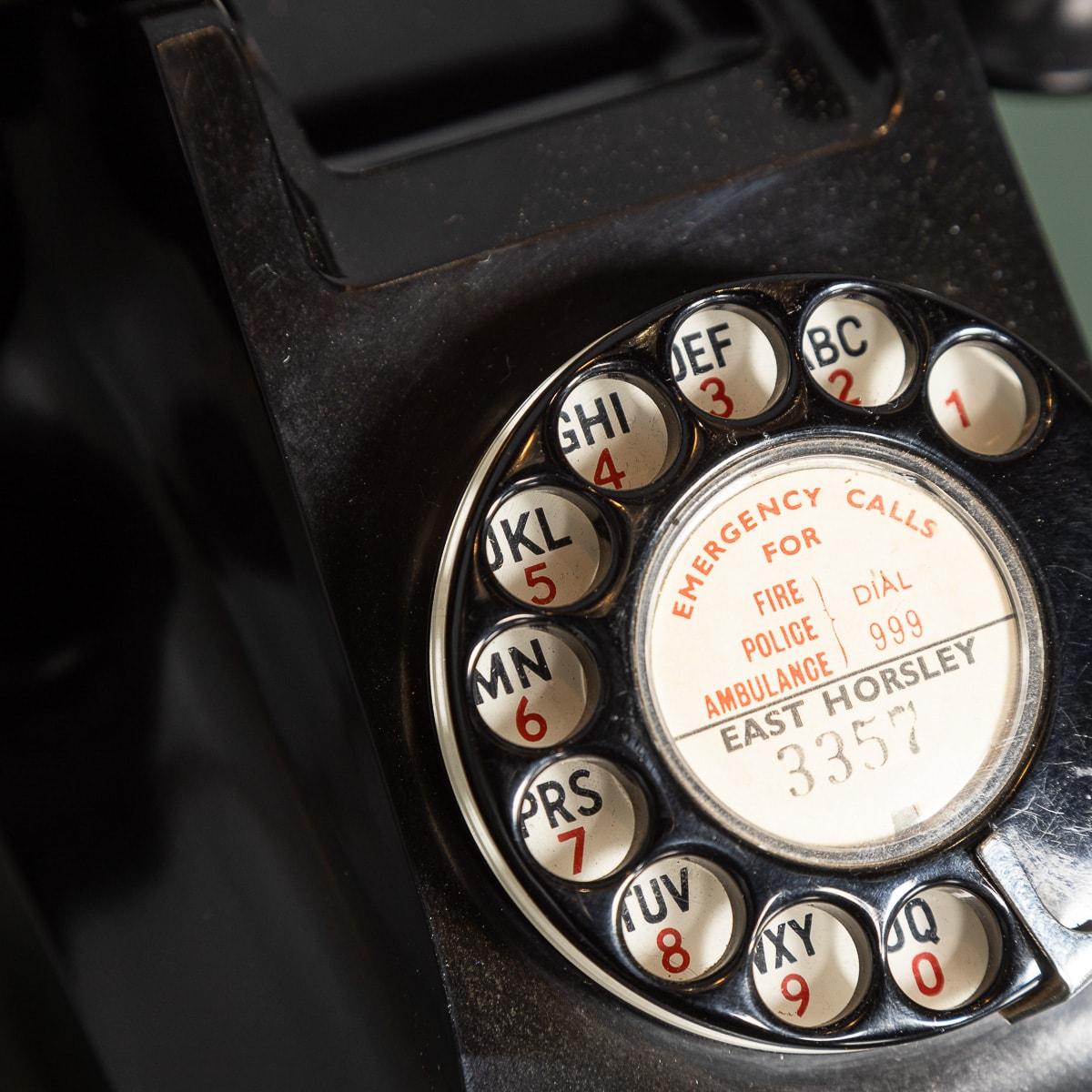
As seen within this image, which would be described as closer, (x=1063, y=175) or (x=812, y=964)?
(x=812, y=964)

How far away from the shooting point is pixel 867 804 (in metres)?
0.63

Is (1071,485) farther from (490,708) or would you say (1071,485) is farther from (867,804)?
(490,708)

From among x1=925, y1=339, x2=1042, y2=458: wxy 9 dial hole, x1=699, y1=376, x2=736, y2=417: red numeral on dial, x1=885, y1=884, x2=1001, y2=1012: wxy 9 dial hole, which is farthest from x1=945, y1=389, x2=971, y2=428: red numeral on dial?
x1=885, y1=884, x2=1001, y2=1012: wxy 9 dial hole

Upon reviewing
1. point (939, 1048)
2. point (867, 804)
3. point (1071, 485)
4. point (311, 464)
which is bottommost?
point (939, 1048)

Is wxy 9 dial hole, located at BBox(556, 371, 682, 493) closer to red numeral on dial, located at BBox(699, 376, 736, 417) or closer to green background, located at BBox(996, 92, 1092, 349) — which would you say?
red numeral on dial, located at BBox(699, 376, 736, 417)

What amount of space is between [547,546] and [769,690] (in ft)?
0.41

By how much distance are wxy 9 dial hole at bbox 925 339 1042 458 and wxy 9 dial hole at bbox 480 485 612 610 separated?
0.20m

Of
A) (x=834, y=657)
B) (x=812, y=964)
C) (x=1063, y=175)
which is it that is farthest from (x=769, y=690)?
(x=1063, y=175)

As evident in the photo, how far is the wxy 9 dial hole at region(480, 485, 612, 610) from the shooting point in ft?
2.07

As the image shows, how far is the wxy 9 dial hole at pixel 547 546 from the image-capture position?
0.63 meters

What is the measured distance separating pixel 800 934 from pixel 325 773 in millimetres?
253

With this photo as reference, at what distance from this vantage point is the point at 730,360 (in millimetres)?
678

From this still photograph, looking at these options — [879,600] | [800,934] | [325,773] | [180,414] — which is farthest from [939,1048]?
[180,414]

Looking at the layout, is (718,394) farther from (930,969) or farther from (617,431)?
(930,969)
